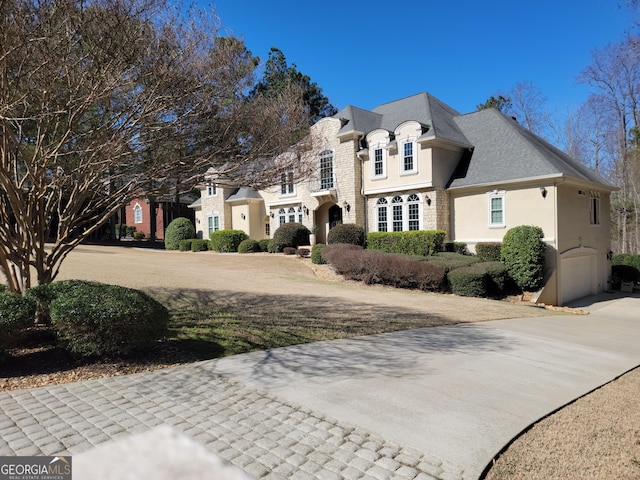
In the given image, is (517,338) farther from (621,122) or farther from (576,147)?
(576,147)

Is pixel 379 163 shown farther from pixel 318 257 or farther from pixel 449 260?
pixel 449 260

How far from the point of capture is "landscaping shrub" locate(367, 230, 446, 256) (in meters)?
20.8

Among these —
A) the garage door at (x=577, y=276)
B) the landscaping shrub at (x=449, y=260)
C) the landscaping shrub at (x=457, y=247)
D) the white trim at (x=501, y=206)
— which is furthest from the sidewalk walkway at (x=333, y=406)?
the landscaping shrub at (x=457, y=247)

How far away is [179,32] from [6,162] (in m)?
3.77

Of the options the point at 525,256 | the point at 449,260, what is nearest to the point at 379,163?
the point at 449,260

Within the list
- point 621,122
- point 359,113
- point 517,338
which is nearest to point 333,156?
point 359,113

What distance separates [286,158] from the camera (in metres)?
9.03

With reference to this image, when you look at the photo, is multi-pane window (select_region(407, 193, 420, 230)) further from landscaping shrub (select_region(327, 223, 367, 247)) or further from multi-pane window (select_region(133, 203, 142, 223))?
multi-pane window (select_region(133, 203, 142, 223))

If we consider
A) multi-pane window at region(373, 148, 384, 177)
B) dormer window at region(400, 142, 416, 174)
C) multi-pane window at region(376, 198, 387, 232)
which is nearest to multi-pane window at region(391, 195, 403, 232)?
multi-pane window at region(376, 198, 387, 232)

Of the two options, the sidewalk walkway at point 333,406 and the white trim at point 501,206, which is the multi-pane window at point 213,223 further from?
the sidewalk walkway at point 333,406

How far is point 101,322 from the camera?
18.4 ft

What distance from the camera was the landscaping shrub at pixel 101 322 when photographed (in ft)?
18.4

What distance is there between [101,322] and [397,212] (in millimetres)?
19210

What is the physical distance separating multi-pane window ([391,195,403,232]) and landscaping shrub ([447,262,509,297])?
237 inches
